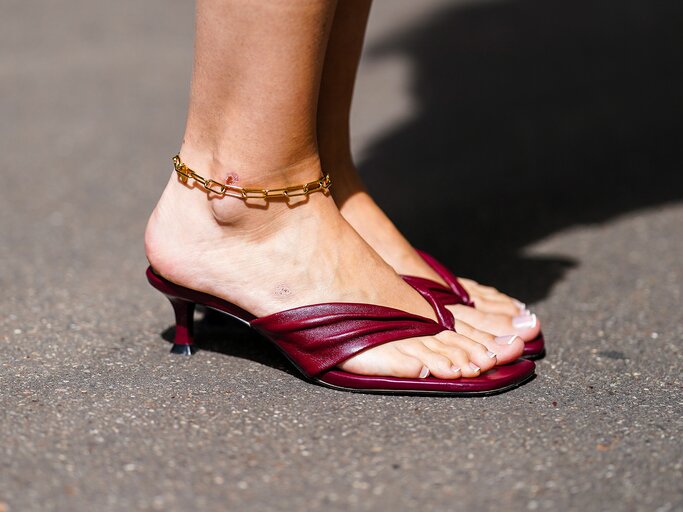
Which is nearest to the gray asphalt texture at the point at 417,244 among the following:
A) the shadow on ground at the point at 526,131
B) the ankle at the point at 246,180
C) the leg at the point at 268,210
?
the shadow on ground at the point at 526,131

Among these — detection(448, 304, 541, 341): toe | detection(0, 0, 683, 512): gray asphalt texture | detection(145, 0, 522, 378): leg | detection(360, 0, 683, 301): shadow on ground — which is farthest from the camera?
detection(360, 0, 683, 301): shadow on ground

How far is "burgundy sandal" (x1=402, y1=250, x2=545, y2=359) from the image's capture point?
59.1 inches

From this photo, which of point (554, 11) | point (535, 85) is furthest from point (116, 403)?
point (554, 11)

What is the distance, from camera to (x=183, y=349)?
1.50 metres

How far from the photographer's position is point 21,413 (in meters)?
1.26

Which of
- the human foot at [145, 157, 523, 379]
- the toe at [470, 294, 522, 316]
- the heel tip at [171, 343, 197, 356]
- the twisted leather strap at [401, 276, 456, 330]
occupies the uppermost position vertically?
the human foot at [145, 157, 523, 379]

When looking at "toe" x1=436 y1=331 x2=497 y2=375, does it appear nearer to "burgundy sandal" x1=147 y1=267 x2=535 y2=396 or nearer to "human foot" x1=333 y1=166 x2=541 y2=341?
"burgundy sandal" x1=147 y1=267 x2=535 y2=396

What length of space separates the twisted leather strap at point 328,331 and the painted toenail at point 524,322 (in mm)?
237

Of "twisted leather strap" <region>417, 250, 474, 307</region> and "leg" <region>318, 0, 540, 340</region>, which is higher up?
"leg" <region>318, 0, 540, 340</region>

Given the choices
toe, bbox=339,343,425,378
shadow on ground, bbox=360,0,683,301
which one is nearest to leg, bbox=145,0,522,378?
toe, bbox=339,343,425,378

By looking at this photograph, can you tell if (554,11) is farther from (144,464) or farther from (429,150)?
(144,464)

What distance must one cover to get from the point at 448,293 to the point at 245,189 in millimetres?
401

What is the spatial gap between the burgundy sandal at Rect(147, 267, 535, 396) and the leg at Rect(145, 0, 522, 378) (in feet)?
0.05

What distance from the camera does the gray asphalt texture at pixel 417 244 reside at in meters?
1.12
